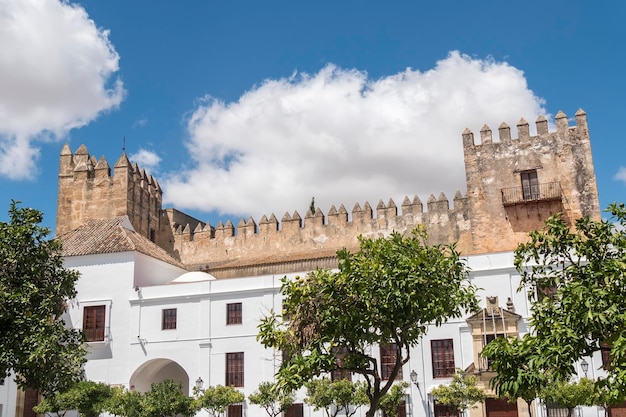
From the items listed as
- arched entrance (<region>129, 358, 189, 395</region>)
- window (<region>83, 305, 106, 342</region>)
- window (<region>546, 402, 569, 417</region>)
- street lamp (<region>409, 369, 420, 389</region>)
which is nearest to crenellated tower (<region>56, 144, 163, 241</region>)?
window (<region>83, 305, 106, 342</region>)

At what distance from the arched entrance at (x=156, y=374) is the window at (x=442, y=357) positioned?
9863 millimetres

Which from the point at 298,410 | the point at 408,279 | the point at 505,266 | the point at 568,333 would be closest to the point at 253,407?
the point at 298,410

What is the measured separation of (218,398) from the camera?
83.9ft

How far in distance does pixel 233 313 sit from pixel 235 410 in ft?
12.1

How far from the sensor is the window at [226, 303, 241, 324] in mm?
29078

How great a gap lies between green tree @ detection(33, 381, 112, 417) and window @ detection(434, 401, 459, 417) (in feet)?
36.3

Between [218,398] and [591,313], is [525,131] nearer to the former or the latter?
[218,398]

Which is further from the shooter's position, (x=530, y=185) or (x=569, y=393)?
(x=530, y=185)

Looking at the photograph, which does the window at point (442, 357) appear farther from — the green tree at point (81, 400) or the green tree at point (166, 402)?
the green tree at point (81, 400)

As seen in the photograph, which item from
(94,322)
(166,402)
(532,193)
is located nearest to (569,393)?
(166,402)

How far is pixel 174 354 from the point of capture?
2922 centimetres

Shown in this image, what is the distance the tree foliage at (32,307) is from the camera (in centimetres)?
1666

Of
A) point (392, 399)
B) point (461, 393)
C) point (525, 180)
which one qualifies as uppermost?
point (525, 180)

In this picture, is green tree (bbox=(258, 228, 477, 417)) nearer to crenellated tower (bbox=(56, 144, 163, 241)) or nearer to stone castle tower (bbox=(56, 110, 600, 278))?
stone castle tower (bbox=(56, 110, 600, 278))
